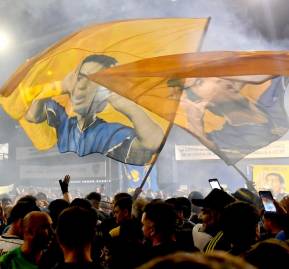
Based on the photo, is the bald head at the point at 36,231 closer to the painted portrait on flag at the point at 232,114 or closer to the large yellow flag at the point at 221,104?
the large yellow flag at the point at 221,104

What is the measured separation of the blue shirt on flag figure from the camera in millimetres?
5719

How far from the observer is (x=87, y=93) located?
6023mm

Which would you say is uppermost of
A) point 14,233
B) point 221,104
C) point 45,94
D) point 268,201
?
point 45,94

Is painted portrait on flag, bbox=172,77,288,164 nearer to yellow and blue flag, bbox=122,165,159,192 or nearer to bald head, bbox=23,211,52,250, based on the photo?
bald head, bbox=23,211,52,250

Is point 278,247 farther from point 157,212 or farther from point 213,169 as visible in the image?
point 213,169

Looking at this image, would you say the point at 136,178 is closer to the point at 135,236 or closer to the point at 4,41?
the point at 4,41

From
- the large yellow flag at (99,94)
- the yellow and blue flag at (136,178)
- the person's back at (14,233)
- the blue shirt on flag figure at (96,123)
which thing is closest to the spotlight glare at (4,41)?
the yellow and blue flag at (136,178)

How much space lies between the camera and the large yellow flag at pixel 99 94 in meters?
5.70

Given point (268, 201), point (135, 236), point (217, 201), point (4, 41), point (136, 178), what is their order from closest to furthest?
1. point (268, 201)
2. point (217, 201)
3. point (135, 236)
4. point (136, 178)
5. point (4, 41)

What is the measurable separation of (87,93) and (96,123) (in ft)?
1.35

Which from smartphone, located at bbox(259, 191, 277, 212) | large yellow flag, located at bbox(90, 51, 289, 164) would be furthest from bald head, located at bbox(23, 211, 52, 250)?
large yellow flag, located at bbox(90, 51, 289, 164)

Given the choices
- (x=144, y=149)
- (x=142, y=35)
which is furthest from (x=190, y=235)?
(x=142, y=35)

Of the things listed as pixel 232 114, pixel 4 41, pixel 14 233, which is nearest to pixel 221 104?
pixel 232 114

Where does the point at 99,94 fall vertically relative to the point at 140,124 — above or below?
above
